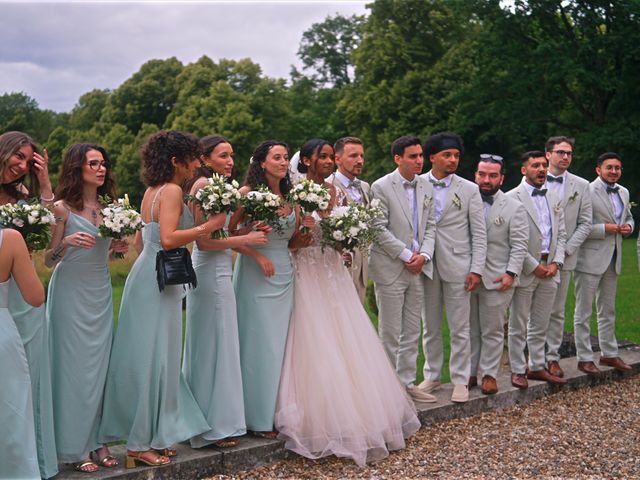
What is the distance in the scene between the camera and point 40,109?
68.0 metres

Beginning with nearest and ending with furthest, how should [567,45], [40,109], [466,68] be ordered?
1. [567,45]
2. [466,68]
3. [40,109]

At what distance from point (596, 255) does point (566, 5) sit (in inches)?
1003

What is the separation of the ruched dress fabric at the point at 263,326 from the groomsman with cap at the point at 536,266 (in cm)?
316

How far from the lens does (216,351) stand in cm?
612

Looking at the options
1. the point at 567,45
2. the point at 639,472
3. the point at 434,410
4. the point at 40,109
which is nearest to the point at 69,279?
the point at 434,410

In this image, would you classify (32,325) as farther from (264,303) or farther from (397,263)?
(397,263)

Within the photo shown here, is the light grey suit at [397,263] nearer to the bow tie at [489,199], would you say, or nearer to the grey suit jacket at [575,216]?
the bow tie at [489,199]

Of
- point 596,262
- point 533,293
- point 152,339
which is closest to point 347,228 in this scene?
point 152,339

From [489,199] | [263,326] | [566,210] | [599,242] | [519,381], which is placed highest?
[489,199]

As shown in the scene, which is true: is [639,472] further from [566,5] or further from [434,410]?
[566,5]

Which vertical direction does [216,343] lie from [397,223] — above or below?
below

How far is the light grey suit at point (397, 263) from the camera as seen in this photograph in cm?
752

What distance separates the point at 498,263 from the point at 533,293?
899mm

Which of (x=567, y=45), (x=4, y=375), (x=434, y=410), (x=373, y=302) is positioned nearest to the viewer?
(x=4, y=375)
